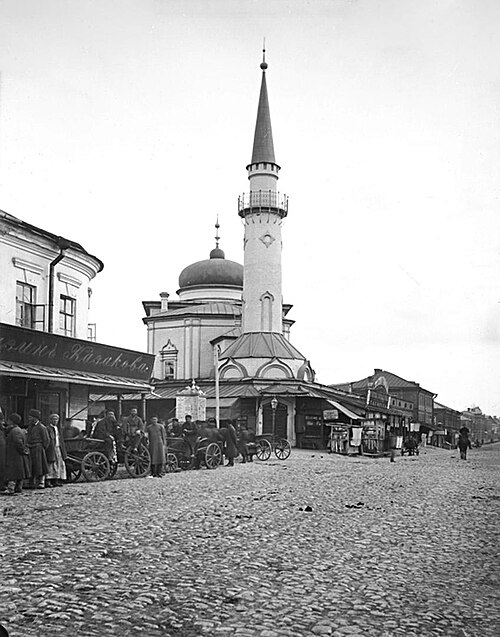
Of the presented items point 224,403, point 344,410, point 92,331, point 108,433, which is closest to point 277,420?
point 224,403

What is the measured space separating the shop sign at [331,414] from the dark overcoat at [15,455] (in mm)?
21587

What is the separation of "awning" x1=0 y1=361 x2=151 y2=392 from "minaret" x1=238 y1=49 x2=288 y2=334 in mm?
18171

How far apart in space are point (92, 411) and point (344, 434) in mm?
11408

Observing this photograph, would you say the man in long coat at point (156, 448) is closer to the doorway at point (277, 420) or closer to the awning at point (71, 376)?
the awning at point (71, 376)

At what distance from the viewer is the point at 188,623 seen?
17.3 ft

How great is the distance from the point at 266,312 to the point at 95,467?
2845 centimetres

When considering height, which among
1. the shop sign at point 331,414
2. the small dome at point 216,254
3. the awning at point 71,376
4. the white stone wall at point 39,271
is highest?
the small dome at point 216,254

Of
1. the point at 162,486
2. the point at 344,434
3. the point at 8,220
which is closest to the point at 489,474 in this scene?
the point at 162,486

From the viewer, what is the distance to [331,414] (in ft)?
110

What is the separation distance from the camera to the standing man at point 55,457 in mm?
14102

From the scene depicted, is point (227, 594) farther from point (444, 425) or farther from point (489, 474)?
point (444, 425)

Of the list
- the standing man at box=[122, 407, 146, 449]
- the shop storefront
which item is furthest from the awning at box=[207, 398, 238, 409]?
the standing man at box=[122, 407, 146, 449]

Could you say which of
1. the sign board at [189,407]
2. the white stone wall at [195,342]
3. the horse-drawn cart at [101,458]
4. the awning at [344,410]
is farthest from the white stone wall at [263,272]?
the horse-drawn cart at [101,458]

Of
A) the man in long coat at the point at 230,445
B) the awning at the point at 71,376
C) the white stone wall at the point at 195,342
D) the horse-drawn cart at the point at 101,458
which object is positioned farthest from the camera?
the white stone wall at the point at 195,342
